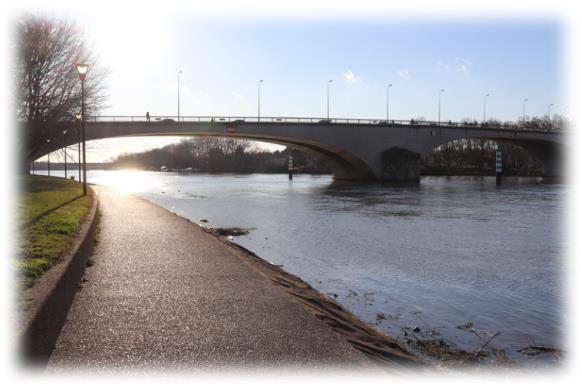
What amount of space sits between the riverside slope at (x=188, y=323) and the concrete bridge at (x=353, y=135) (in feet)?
176

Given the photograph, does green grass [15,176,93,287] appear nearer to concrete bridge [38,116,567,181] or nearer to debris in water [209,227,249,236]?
debris in water [209,227,249,236]

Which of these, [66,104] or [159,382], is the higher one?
[66,104]

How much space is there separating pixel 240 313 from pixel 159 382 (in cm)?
198

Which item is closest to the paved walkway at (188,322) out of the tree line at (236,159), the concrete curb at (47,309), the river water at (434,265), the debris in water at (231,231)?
the concrete curb at (47,309)

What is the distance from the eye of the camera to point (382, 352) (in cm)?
603

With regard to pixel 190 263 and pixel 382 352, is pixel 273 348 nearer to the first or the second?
pixel 382 352

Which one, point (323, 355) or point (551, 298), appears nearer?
point (323, 355)

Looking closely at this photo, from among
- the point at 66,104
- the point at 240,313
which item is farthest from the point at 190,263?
the point at 66,104

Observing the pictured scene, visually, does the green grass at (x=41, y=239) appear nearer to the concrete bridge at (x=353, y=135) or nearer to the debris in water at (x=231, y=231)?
the debris in water at (x=231, y=231)

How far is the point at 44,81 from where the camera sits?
34.4 metres

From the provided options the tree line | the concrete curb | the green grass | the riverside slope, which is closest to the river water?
the riverside slope

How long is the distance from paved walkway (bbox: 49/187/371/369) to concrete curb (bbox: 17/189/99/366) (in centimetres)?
13

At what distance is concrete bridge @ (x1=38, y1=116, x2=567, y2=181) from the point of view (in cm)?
6275

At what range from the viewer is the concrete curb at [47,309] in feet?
14.7
